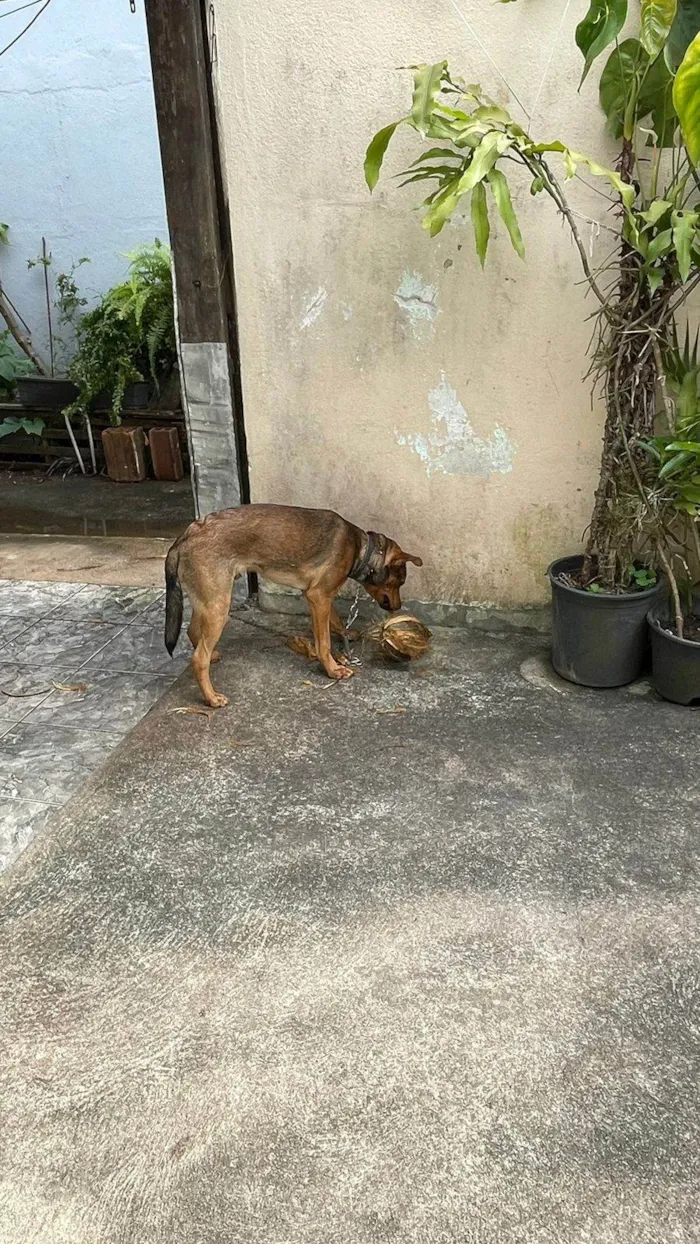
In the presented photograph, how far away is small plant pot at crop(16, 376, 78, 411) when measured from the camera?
24.9 feet

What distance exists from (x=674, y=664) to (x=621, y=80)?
2.39 m

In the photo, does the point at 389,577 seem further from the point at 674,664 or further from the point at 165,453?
the point at 165,453

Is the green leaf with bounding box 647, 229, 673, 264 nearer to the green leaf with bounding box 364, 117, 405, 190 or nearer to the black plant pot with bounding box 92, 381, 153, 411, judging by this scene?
the green leaf with bounding box 364, 117, 405, 190

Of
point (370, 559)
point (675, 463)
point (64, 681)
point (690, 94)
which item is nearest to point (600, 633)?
point (675, 463)

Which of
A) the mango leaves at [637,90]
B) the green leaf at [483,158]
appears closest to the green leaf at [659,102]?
the mango leaves at [637,90]

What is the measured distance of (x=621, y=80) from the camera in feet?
10.9

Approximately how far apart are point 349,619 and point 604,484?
5.03 ft

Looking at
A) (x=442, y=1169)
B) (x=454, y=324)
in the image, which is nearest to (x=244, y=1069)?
(x=442, y=1169)

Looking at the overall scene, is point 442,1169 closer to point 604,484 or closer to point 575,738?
point 575,738

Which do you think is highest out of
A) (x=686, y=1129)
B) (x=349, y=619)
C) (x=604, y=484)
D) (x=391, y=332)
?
(x=391, y=332)

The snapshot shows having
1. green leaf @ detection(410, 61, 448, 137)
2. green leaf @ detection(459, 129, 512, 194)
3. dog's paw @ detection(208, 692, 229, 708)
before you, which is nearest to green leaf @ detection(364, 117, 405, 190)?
green leaf @ detection(410, 61, 448, 137)

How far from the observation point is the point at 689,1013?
226cm

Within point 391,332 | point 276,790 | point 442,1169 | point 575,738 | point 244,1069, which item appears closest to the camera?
point 442,1169

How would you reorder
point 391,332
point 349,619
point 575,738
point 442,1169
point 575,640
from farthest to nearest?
point 349,619
point 391,332
point 575,640
point 575,738
point 442,1169
